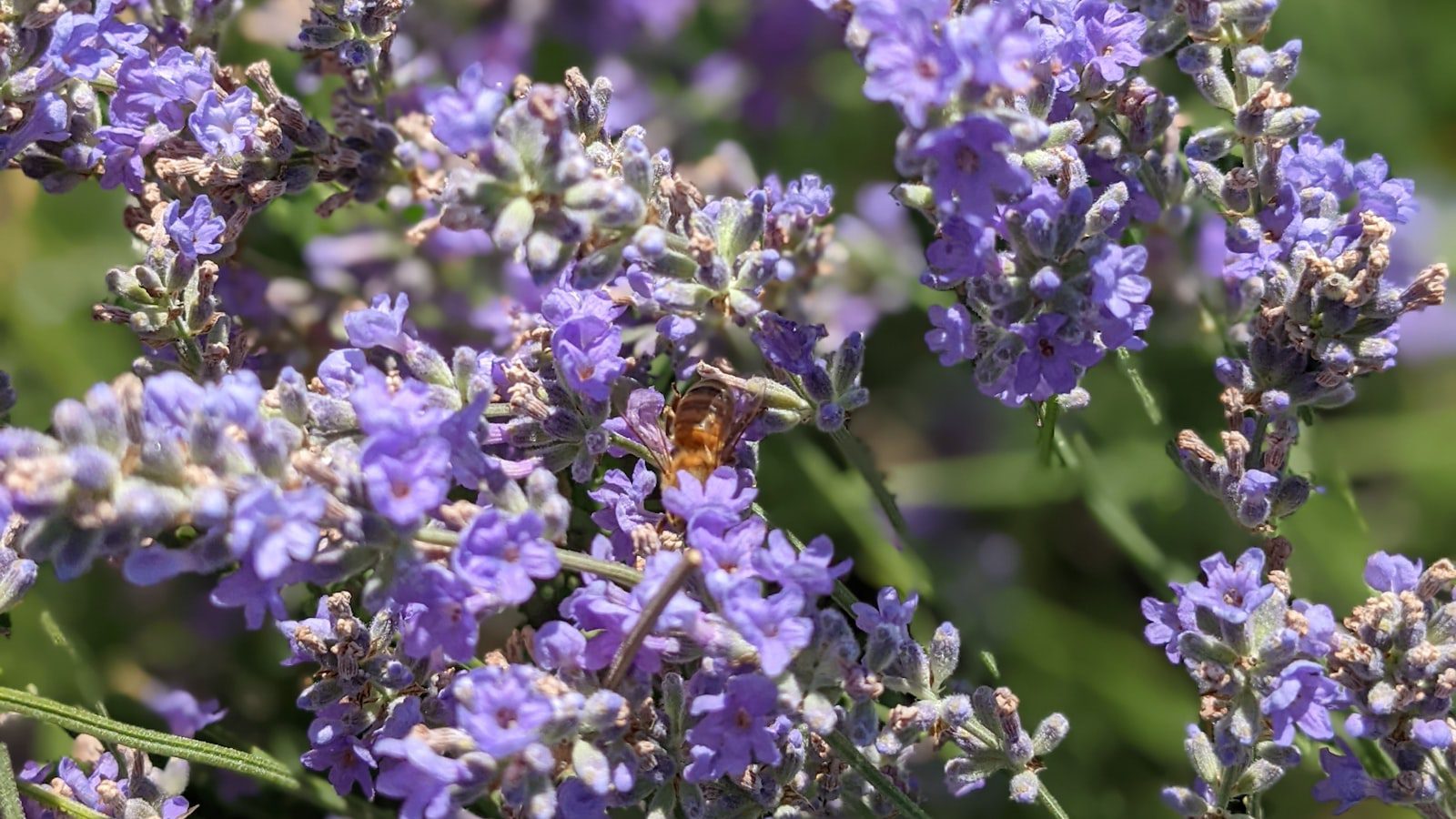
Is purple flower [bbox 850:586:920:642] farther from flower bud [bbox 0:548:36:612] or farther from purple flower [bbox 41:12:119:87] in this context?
purple flower [bbox 41:12:119:87]

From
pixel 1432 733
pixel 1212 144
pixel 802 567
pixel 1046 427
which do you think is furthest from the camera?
pixel 1046 427

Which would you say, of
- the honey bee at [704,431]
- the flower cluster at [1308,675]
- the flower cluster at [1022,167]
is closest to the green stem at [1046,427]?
the flower cluster at [1022,167]

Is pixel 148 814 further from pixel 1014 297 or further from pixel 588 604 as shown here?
pixel 1014 297

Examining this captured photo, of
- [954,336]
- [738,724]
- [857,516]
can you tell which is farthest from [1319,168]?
[857,516]

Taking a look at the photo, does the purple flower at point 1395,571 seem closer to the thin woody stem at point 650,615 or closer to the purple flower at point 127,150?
the thin woody stem at point 650,615

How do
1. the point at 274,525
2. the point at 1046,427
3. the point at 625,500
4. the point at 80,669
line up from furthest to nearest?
the point at 80,669 < the point at 1046,427 < the point at 625,500 < the point at 274,525

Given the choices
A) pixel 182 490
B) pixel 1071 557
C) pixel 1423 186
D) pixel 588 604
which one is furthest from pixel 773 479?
pixel 1423 186

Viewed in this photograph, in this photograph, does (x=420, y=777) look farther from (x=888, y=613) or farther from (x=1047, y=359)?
(x=1047, y=359)
